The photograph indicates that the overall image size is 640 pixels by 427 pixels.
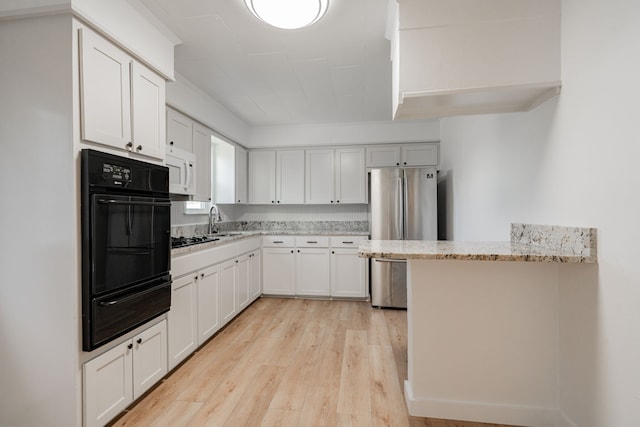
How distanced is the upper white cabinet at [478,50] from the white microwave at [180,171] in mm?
1877

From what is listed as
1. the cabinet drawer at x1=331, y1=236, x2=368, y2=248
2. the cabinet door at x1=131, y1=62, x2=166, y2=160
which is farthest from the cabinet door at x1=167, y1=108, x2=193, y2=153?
the cabinet drawer at x1=331, y1=236, x2=368, y2=248

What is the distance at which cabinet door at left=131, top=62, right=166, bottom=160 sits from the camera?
1.86m

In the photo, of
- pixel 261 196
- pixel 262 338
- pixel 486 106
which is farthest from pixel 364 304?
pixel 486 106

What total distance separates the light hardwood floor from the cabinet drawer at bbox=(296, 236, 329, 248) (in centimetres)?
110

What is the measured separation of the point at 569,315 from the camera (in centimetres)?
154

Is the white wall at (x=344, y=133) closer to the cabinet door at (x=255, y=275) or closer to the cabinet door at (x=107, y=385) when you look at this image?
the cabinet door at (x=255, y=275)

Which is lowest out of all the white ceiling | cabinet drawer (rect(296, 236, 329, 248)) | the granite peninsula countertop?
cabinet drawer (rect(296, 236, 329, 248))

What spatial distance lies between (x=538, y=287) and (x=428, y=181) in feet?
7.17

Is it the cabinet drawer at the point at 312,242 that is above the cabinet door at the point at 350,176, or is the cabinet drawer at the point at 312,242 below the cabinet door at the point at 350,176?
below

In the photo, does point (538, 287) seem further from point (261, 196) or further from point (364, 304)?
point (261, 196)

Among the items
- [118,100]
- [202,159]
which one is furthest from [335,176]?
[118,100]

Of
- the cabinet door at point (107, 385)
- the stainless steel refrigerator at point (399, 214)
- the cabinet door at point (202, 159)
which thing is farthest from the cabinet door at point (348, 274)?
the cabinet door at point (107, 385)

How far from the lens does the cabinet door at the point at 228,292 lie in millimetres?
3010

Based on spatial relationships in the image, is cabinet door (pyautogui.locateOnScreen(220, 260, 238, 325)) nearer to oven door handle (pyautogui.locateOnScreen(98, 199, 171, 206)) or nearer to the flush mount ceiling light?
oven door handle (pyautogui.locateOnScreen(98, 199, 171, 206))
